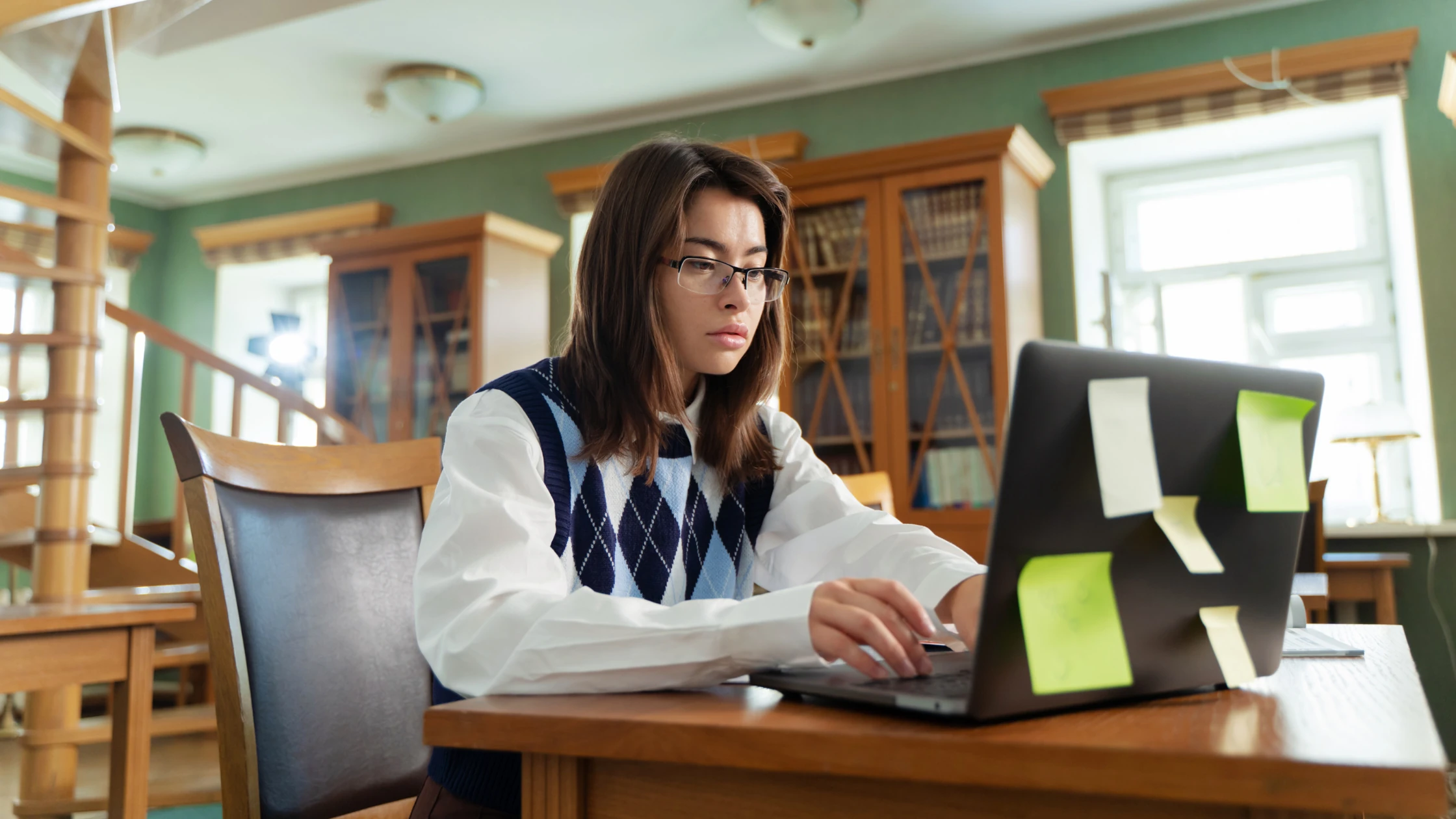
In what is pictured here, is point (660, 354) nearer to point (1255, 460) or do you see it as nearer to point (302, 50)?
point (1255, 460)

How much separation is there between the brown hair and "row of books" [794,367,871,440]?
2536 millimetres

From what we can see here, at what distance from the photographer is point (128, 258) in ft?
19.1

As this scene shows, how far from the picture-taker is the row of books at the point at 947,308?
3635 millimetres

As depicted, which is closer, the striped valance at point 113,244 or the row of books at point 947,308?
the row of books at point 947,308

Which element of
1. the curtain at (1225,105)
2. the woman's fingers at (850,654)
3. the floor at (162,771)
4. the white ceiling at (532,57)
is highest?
the white ceiling at (532,57)

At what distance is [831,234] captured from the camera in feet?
12.7

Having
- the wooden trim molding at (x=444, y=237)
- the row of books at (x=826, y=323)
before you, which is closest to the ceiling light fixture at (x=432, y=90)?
the wooden trim molding at (x=444, y=237)

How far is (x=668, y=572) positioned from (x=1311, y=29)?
12.2 feet

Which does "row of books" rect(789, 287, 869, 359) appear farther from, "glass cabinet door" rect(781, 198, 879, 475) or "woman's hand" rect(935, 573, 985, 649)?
"woman's hand" rect(935, 573, 985, 649)

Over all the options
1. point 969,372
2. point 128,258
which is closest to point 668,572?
point 969,372

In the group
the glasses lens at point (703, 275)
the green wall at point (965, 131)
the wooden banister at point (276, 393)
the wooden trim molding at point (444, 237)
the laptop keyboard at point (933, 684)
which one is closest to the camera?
the laptop keyboard at point (933, 684)

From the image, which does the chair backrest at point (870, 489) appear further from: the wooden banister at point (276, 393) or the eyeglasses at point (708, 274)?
the wooden banister at point (276, 393)

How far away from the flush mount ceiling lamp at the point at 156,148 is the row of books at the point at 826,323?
3.23 metres

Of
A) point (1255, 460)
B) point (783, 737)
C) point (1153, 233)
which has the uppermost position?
point (1153, 233)
